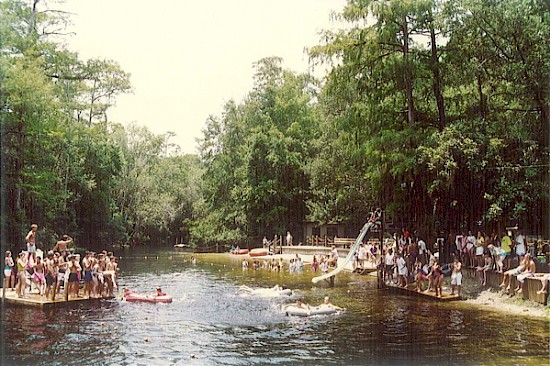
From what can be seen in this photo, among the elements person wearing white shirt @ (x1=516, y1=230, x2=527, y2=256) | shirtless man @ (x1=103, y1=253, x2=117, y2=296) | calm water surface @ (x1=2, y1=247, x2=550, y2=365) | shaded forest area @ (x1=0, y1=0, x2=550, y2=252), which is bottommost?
calm water surface @ (x1=2, y1=247, x2=550, y2=365)

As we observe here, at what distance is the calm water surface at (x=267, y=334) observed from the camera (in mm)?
15133

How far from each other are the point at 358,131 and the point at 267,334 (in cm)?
1617

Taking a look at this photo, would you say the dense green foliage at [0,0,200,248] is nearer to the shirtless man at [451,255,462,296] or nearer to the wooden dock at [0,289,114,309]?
the wooden dock at [0,289,114,309]

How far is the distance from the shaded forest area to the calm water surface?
6.34 metres

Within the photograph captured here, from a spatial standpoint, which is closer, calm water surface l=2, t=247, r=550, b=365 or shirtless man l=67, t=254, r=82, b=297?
calm water surface l=2, t=247, r=550, b=365

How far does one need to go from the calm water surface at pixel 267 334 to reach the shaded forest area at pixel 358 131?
634 centimetres

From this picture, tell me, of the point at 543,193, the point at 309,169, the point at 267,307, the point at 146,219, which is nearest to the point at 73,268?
the point at 267,307

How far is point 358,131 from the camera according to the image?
31594mm

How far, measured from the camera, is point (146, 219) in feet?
247

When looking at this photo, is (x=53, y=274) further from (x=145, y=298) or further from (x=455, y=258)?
(x=455, y=258)

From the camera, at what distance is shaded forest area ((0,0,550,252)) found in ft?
83.0

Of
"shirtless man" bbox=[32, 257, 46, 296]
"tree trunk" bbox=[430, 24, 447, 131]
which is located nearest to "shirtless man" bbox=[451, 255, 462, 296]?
"tree trunk" bbox=[430, 24, 447, 131]

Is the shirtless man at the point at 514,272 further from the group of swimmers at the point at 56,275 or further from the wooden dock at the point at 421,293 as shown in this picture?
the group of swimmers at the point at 56,275

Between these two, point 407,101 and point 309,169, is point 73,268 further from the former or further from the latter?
point 309,169
